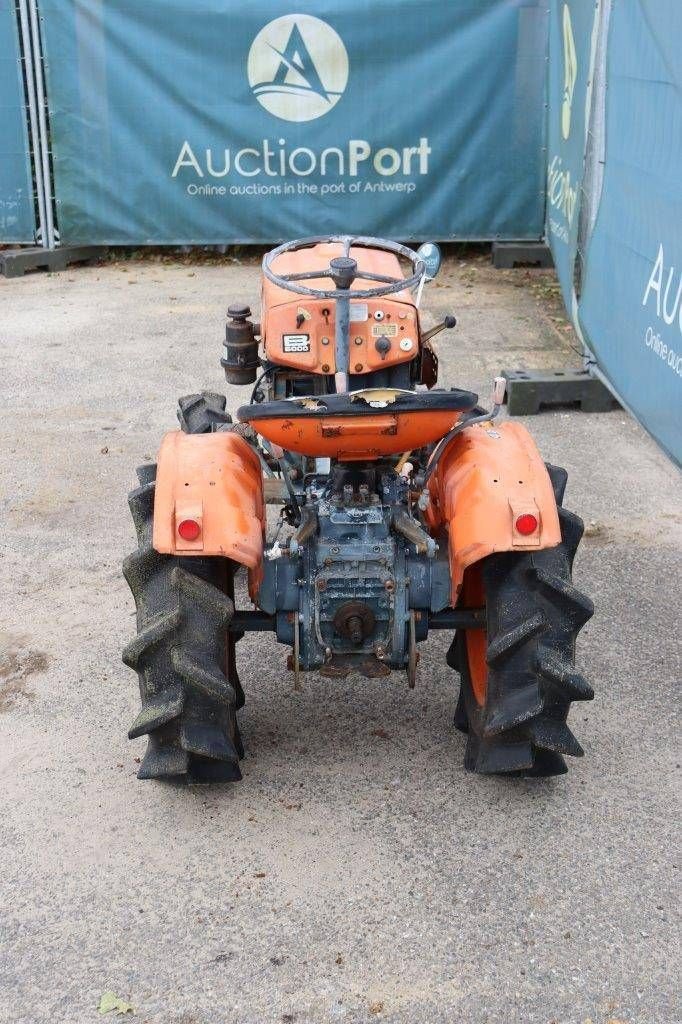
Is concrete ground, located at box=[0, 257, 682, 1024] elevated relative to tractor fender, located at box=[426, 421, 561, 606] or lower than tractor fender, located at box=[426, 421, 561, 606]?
lower

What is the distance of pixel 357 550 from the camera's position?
3.56 meters

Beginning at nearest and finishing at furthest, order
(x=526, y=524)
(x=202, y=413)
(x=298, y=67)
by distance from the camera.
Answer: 1. (x=526, y=524)
2. (x=202, y=413)
3. (x=298, y=67)

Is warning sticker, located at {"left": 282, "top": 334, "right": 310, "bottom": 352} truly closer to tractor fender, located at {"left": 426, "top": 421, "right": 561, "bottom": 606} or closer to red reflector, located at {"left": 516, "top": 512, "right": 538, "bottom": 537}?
tractor fender, located at {"left": 426, "top": 421, "right": 561, "bottom": 606}

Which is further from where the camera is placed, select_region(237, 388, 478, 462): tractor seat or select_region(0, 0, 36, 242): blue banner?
select_region(0, 0, 36, 242): blue banner

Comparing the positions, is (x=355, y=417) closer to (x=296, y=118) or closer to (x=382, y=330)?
(x=382, y=330)

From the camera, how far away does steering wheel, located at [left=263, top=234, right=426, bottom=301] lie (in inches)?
134

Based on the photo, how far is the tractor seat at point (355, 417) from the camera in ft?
10.7

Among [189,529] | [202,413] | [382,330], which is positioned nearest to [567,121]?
[202,413]

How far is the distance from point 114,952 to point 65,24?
9.62 m

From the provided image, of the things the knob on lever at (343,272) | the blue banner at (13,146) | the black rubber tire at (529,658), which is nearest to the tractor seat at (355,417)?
the knob on lever at (343,272)

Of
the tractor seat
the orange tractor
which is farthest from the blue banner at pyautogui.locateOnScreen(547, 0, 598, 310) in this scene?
the tractor seat

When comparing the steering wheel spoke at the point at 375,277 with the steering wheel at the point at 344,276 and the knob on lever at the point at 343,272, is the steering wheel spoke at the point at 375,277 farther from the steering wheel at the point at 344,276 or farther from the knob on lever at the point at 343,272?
the knob on lever at the point at 343,272

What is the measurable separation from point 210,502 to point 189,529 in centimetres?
13

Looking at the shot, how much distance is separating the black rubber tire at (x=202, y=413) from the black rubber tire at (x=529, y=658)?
1.85 meters
